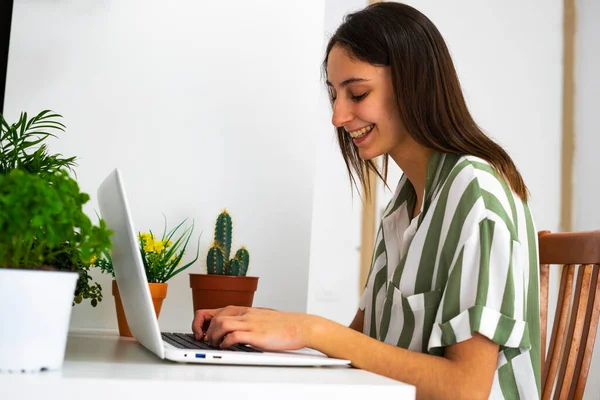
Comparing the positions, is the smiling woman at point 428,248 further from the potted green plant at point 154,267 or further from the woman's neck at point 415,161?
the potted green plant at point 154,267

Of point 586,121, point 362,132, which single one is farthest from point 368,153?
point 586,121

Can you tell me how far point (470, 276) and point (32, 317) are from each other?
0.62 meters

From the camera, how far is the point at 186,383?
61cm

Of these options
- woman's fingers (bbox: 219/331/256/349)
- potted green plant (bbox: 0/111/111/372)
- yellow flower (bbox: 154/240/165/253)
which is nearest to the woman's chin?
yellow flower (bbox: 154/240/165/253)

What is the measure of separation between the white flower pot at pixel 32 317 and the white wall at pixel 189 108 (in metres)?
0.94

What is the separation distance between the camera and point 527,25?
271 cm

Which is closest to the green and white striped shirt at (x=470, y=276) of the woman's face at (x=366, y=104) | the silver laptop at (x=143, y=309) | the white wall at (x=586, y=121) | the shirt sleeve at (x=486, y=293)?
the shirt sleeve at (x=486, y=293)

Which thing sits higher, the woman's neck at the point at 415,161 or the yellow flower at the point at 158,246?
the woman's neck at the point at 415,161

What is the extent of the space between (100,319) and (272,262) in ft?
1.35

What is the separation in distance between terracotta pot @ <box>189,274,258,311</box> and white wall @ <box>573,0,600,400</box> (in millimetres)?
1748

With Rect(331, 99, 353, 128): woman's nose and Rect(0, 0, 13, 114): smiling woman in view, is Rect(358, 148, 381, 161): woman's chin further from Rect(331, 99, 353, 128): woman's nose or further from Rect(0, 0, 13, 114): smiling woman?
Rect(0, 0, 13, 114): smiling woman

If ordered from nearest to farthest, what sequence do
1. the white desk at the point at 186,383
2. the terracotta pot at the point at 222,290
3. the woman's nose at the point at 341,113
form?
1. the white desk at the point at 186,383
2. the woman's nose at the point at 341,113
3. the terracotta pot at the point at 222,290

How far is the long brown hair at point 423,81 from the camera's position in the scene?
1.20m

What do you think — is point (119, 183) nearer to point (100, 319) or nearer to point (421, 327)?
point (421, 327)
